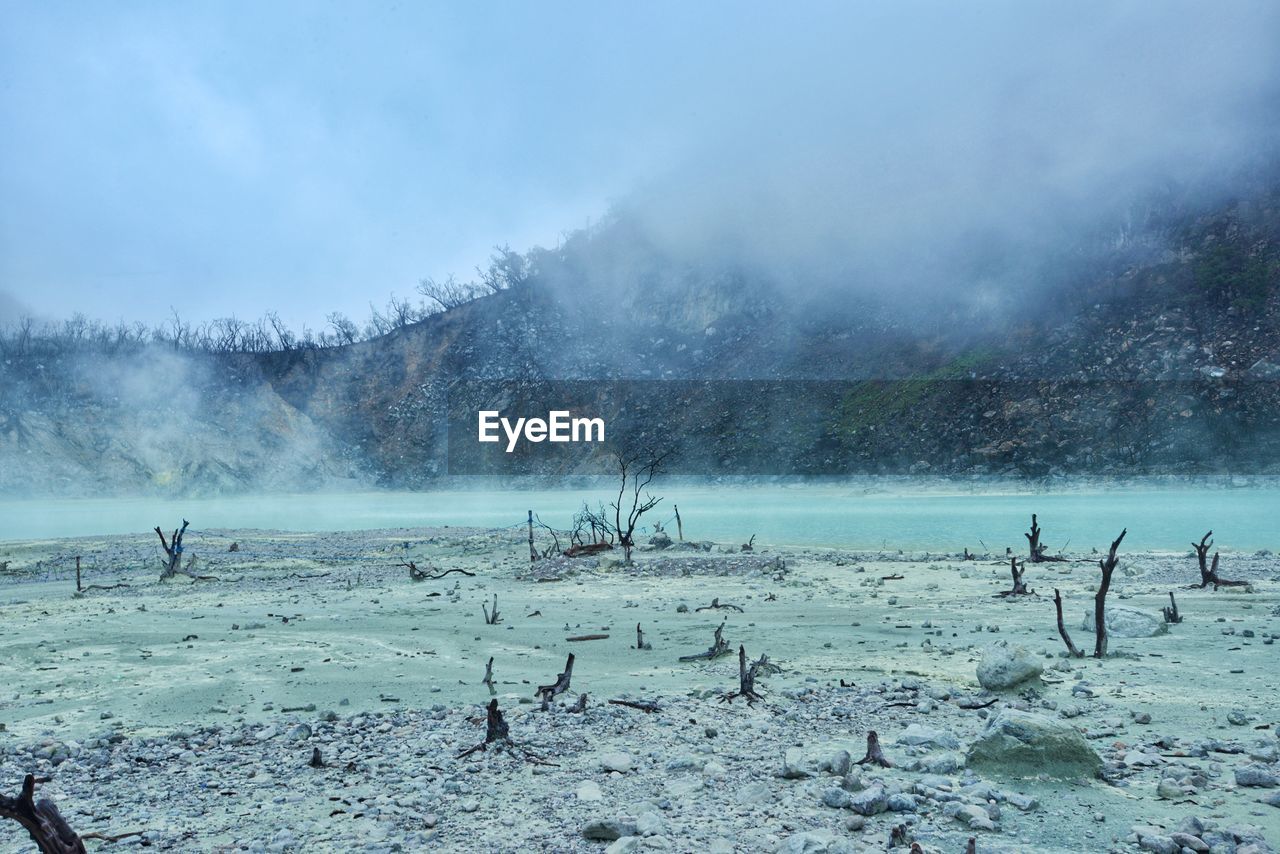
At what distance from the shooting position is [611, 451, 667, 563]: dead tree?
1883 cm

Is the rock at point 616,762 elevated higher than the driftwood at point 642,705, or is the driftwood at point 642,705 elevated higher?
the driftwood at point 642,705

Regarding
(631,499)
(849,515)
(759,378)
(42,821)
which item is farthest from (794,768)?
(759,378)

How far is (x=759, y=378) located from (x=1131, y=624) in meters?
77.1

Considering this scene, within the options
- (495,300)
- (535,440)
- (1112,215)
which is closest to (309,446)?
(535,440)

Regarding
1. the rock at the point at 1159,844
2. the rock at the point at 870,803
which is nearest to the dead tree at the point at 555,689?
the rock at the point at 870,803

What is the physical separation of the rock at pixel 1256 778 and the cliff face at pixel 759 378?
60.5 meters

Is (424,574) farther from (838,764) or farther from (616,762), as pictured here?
(838,764)

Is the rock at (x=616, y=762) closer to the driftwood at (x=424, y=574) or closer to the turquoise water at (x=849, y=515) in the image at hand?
the driftwood at (x=424, y=574)

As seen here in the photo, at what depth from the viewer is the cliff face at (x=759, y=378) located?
205ft

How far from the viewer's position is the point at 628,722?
6.30 metres

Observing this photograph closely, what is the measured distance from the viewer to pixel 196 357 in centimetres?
7888

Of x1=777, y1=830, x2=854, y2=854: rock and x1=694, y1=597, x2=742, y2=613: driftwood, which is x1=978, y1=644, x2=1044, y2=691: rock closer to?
x1=777, y1=830, x2=854, y2=854: rock

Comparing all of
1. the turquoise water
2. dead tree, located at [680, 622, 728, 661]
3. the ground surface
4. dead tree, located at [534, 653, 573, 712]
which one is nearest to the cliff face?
the turquoise water

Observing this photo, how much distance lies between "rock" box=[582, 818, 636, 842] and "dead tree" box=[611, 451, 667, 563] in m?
12.4
